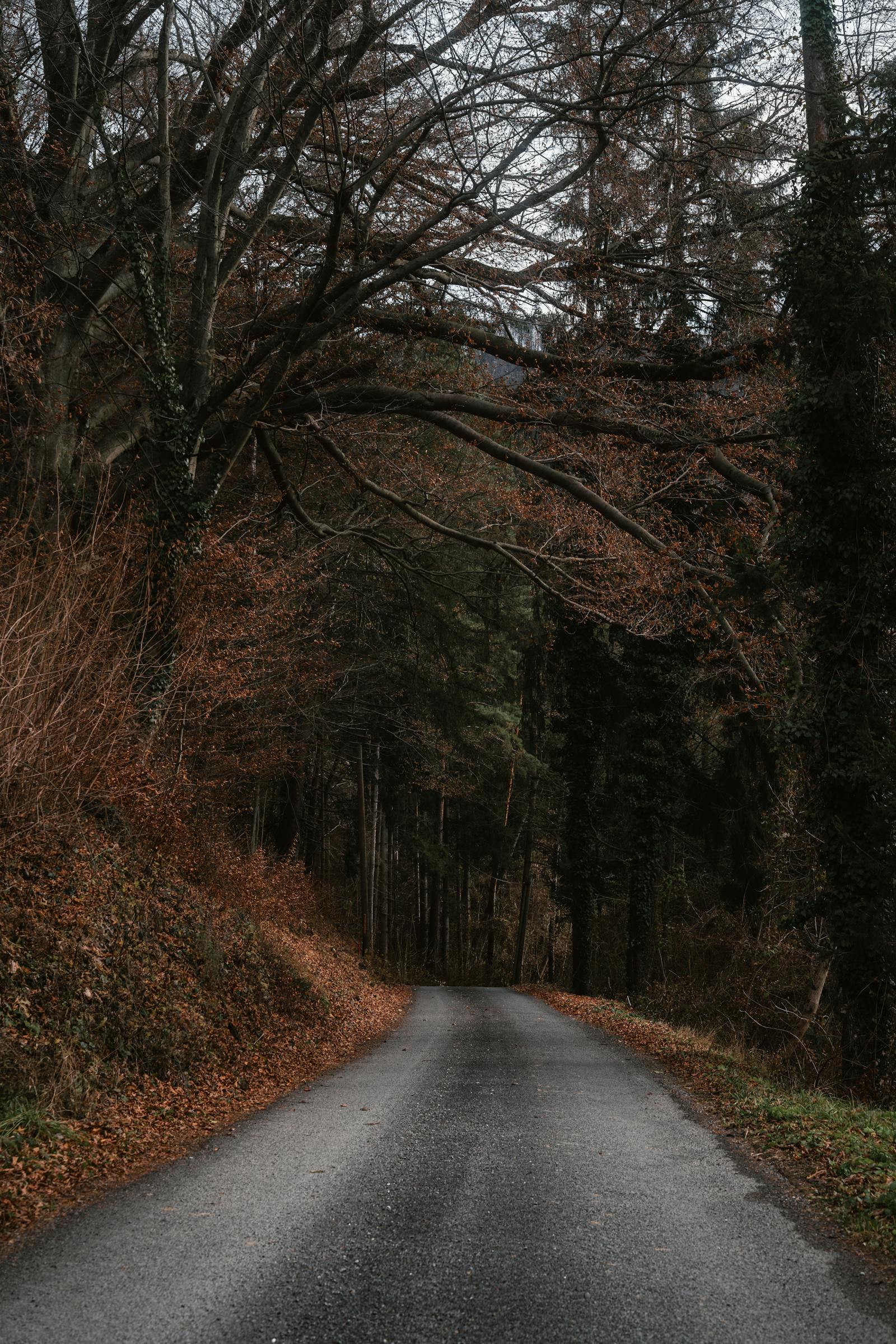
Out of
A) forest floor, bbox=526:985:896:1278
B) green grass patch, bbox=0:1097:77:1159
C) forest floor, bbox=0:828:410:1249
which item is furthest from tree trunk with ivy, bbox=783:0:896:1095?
green grass patch, bbox=0:1097:77:1159

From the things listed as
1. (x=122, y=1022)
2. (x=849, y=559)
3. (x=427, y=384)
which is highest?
(x=427, y=384)

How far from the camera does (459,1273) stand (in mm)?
4035

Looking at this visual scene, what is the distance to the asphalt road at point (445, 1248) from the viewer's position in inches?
140

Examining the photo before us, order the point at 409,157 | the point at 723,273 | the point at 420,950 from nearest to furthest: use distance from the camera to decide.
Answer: the point at 409,157
the point at 723,273
the point at 420,950

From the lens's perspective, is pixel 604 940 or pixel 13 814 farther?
pixel 604 940

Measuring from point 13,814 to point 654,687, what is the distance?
14009 mm

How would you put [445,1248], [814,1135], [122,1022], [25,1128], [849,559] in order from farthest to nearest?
1. [849,559]
2. [122,1022]
3. [814,1135]
4. [25,1128]
5. [445,1248]

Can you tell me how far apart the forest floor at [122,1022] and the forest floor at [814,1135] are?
3.85 meters

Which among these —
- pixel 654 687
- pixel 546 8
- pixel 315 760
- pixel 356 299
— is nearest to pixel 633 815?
pixel 654 687

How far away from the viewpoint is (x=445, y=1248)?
4.35m

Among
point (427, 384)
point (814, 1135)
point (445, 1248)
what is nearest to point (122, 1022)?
point (445, 1248)

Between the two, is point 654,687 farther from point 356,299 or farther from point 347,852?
point 347,852

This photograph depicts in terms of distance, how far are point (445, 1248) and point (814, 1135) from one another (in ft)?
10.7

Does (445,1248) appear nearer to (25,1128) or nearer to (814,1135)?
(25,1128)
